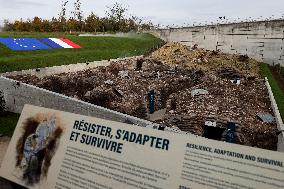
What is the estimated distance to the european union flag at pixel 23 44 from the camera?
28366 millimetres

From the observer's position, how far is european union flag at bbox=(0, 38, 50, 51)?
2837 cm

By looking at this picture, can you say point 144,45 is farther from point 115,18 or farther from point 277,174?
point 115,18

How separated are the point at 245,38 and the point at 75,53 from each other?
62.0 feet

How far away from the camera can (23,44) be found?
97.6 ft

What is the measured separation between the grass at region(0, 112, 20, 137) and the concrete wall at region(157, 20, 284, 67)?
26042 mm

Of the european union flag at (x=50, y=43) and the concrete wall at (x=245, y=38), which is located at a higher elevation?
the concrete wall at (x=245, y=38)

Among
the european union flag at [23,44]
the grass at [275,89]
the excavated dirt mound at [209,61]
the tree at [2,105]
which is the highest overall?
the european union flag at [23,44]

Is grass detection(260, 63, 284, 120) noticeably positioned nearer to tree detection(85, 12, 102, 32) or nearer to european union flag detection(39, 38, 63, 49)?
european union flag detection(39, 38, 63, 49)

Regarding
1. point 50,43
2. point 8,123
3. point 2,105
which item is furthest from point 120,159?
point 50,43

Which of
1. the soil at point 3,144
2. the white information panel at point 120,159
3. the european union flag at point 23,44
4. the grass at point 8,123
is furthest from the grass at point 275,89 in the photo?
the european union flag at point 23,44

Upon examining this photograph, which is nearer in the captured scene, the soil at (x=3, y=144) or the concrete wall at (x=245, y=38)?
the soil at (x=3, y=144)

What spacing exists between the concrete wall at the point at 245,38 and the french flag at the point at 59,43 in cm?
1566

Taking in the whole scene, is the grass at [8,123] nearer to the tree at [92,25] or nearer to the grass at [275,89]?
the grass at [275,89]

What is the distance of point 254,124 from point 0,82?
13.1m
